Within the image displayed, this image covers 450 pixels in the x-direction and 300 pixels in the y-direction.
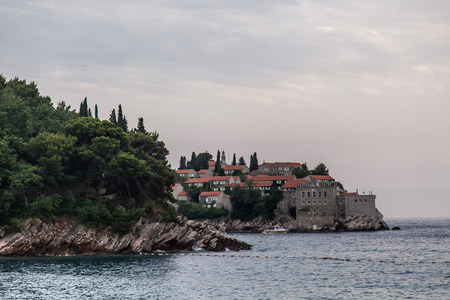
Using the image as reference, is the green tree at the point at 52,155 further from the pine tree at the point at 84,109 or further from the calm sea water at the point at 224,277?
the pine tree at the point at 84,109

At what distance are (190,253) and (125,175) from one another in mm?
15738

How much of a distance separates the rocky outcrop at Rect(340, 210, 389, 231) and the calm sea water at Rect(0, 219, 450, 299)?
245ft

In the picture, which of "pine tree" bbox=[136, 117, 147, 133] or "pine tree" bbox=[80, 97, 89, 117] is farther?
"pine tree" bbox=[136, 117, 147, 133]

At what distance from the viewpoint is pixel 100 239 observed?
74.4 meters

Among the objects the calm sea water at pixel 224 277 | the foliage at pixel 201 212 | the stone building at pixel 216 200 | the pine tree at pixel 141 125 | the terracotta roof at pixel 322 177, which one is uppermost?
the pine tree at pixel 141 125

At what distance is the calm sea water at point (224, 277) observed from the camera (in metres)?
46.1

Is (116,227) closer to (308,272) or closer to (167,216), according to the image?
(167,216)

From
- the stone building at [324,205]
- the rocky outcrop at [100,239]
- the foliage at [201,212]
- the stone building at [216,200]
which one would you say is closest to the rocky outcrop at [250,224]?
the foliage at [201,212]

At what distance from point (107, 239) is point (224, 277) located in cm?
2530

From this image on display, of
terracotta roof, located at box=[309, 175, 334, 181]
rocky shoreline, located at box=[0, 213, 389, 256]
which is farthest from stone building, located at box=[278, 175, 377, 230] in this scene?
rocky shoreline, located at box=[0, 213, 389, 256]

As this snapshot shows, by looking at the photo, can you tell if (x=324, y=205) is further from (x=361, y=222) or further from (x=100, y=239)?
(x=100, y=239)

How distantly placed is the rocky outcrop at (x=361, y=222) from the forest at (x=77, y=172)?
76.4 metres

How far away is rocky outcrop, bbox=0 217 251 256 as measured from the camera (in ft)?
227

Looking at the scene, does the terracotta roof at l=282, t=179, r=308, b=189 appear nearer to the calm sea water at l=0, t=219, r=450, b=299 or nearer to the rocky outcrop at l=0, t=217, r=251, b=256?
the rocky outcrop at l=0, t=217, r=251, b=256
